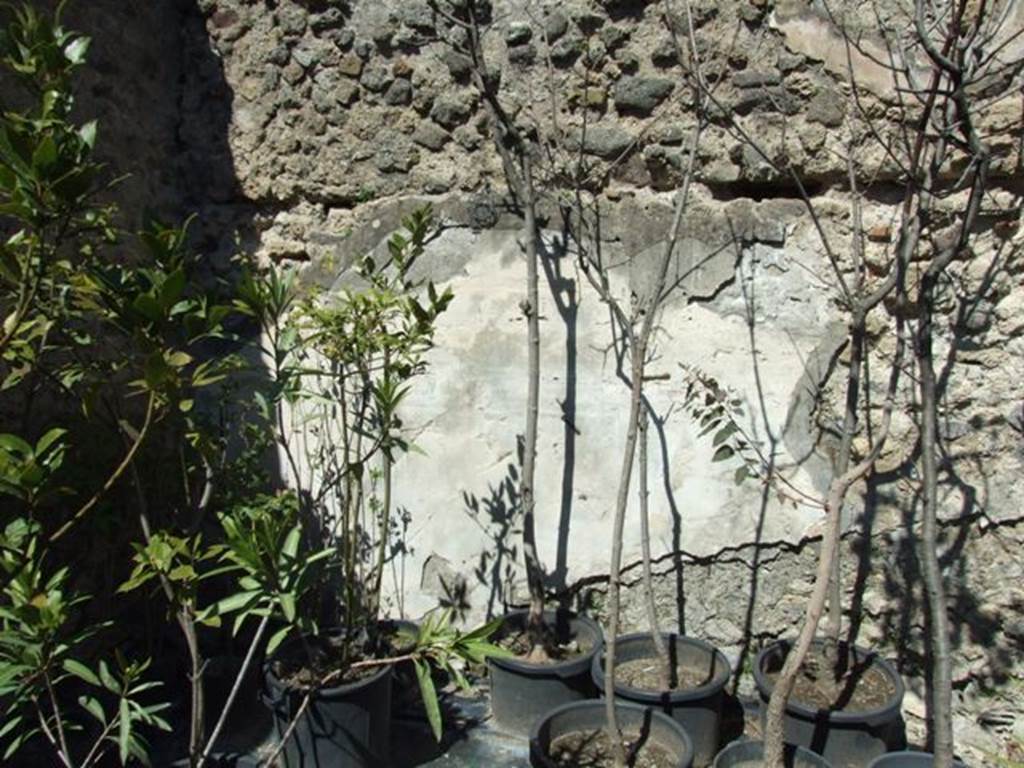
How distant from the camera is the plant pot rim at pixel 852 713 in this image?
102 inches

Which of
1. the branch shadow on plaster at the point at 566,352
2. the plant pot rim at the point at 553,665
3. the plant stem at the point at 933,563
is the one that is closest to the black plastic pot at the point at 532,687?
the plant pot rim at the point at 553,665

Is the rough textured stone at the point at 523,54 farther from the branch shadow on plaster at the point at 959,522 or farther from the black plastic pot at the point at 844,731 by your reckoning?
the black plastic pot at the point at 844,731

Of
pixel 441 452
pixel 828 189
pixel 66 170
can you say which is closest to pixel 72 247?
pixel 66 170

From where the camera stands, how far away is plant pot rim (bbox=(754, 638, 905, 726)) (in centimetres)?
258

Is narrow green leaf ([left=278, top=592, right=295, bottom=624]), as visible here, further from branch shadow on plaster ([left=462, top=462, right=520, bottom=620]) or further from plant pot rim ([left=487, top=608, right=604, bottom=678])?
branch shadow on plaster ([left=462, top=462, right=520, bottom=620])

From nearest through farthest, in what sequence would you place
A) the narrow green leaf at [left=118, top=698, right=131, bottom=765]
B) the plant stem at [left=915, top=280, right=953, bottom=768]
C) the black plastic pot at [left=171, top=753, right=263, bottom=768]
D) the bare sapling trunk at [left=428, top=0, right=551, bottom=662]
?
1. the narrow green leaf at [left=118, top=698, right=131, bottom=765]
2. the plant stem at [left=915, top=280, right=953, bottom=768]
3. the black plastic pot at [left=171, top=753, right=263, bottom=768]
4. the bare sapling trunk at [left=428, top=0, right=551, bottom=662]

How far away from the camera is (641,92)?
3.11 meters

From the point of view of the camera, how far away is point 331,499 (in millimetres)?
3453

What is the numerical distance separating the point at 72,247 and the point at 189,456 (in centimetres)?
76

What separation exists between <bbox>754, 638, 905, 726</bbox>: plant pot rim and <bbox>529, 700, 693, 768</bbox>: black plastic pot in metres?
0.30

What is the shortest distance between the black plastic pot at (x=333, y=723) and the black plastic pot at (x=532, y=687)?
0.42 meters

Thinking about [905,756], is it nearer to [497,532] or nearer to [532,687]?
[532,687]

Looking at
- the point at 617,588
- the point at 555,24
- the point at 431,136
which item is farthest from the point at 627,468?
the point at 555,24

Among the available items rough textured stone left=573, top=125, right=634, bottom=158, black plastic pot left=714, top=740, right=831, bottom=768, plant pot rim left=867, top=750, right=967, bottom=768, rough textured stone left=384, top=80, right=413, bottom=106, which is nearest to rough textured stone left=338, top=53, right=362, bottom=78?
rough textured stone left=384, top=80, right=413, bottom=106
